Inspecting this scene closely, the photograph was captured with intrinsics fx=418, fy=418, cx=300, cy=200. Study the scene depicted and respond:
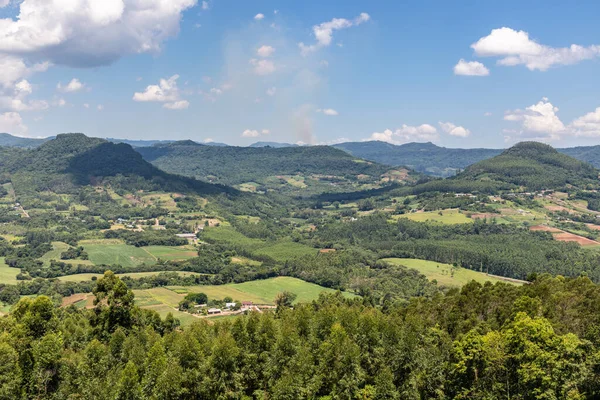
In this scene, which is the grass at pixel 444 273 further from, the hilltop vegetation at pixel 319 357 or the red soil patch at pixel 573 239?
the hilltop vegetation at pixel 319 357

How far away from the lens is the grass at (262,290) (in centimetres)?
11325

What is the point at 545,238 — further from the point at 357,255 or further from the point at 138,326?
the point at 138,326

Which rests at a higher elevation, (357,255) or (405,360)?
(405,360)

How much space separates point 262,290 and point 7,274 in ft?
248

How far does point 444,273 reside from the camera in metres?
136

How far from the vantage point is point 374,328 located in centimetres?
4631

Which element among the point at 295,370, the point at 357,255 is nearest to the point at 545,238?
the point at 357,255

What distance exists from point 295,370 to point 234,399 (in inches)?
247

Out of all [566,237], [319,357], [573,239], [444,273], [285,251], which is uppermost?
[319,357]

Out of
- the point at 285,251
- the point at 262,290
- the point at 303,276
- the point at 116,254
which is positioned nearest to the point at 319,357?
the point at 262,290

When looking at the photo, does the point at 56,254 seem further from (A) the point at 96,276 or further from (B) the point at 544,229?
(B) the point at 544,229

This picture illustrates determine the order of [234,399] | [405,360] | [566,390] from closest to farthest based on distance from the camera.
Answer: [566,390], [234,399], [405,360]

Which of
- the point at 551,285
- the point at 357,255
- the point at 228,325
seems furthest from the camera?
the point at 357,255

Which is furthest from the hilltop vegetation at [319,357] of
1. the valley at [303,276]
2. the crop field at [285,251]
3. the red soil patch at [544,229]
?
the red soil patch at [544,229]
